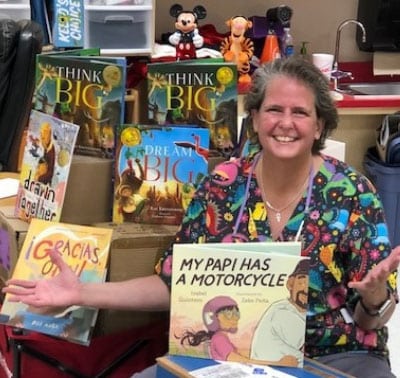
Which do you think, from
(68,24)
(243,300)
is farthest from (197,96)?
(68,24)

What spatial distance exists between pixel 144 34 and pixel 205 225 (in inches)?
72.7

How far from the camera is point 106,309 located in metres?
1.84

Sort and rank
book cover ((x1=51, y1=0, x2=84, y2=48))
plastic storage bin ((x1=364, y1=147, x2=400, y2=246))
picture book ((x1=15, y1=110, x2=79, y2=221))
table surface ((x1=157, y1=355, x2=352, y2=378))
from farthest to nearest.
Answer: plastic storage bin ((x1=364, y1=147, x2=400, y2=246)), book cover ((x1=51, y1=0, x2=84, y2=48)), picture book ((x1=15, y1=110, x2=79, y2=221)), table surface ((x1=157, y1=355, x2=352, y2=378))

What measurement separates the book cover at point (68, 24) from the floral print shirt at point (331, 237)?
1739mm

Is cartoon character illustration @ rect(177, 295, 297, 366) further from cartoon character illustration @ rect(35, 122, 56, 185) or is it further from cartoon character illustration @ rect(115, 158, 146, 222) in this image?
cartoon character illustration @ rect(35, 122, 56, 185)

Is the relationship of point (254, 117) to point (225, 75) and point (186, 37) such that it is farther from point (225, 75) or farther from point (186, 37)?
point (186, 37)

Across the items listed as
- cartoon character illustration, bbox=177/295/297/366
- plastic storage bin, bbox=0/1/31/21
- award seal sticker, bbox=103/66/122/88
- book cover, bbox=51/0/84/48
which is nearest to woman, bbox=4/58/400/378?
cartoon character illustration, bbox=177/295/297/366

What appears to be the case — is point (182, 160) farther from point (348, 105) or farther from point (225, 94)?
point (348, 105)

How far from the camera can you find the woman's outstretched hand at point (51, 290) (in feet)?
5.49

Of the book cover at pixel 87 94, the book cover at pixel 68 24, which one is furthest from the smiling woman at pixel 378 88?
the book cover at pixel 87 94

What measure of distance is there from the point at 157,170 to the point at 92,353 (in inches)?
19.6

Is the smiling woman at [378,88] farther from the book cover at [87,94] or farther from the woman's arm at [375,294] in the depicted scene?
the woman's arm at [375,294]

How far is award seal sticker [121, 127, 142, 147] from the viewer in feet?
6.43

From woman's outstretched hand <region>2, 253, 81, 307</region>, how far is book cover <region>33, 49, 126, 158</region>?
416 millimetres
